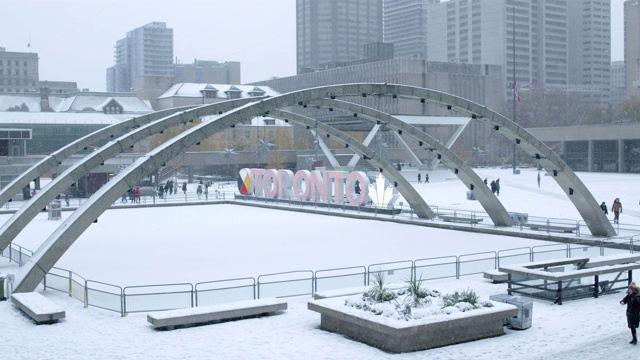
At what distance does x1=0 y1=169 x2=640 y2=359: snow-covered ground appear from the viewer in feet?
52.7

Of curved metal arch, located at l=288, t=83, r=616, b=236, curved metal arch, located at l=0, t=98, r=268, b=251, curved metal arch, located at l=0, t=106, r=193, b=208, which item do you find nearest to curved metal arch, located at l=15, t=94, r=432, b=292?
curved metal arch, located at l=0, t=98, r=268, b=251

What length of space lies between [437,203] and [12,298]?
39.7m

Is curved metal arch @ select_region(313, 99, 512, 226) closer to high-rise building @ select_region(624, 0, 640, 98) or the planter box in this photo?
the planter box

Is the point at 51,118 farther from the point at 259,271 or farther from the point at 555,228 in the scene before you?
the point at 259,271

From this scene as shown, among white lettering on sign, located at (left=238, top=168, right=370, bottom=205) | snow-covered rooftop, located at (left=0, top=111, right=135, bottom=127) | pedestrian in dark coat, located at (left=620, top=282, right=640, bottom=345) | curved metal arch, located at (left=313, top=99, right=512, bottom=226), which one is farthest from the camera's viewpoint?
snow-covered rooftop, located at (left=0, top=111, right=135, bottom=127)

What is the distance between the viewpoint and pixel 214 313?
18.4 meters

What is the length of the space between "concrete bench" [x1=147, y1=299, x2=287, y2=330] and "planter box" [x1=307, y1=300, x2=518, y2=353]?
1.83 metres

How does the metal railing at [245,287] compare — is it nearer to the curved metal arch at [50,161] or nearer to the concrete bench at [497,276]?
the concrete bench at [497,276]

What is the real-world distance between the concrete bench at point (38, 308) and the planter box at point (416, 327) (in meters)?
6.40

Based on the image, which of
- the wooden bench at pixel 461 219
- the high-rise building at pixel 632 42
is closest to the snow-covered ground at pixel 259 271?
the wooden bench at pixel 461 219

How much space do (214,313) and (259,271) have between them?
27.0 feet

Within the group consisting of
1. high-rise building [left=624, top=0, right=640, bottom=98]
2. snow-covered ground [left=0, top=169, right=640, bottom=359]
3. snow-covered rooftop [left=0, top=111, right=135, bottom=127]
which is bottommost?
snow-covered ground [left=0, top=169, right=640, bottom=359]

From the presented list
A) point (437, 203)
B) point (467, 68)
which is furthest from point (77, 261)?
point (467, 68)

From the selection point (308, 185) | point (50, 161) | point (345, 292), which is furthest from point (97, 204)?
point (308, 185)
